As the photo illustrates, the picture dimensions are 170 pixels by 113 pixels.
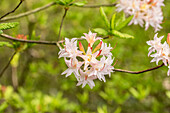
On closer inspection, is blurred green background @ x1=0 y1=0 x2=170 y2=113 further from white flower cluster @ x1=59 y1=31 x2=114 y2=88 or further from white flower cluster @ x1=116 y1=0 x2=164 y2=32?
white flower cluster @ x1=59 y1=31 x2=114 y2=88

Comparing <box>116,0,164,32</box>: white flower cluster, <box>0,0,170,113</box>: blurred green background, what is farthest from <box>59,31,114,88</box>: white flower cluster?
<box>0,0,170,113</box>: blurred green background

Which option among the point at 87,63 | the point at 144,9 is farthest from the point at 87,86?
the point at 87,63

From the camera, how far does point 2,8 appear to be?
373 centimetres

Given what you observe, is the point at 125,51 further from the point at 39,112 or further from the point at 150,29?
the point at 39,112

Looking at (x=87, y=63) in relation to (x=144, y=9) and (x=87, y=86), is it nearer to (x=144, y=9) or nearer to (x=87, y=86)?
(x=144, y=9)

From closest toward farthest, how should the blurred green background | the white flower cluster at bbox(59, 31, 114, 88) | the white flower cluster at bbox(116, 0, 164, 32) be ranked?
the white flower cluster at bbox(59, 31, 114, 88), the white flower cluster at bbox(116, 0, 164, 32), the blurred green background

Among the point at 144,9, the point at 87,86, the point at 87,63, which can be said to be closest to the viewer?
the point at 87,63

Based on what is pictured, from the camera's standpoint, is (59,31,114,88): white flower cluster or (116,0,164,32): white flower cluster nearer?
(59,31,114,88): white flower cluster

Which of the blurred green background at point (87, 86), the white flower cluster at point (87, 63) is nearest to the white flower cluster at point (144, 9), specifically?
the blurred green background at point (87, 86)

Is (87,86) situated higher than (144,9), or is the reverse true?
(144,9)

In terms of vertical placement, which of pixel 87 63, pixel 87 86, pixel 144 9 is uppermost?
pixel 144 9

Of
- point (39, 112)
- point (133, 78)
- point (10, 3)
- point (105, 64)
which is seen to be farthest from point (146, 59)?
point (10, 3)

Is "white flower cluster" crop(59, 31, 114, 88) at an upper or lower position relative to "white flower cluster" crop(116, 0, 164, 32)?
lower

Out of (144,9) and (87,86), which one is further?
(87,86)
